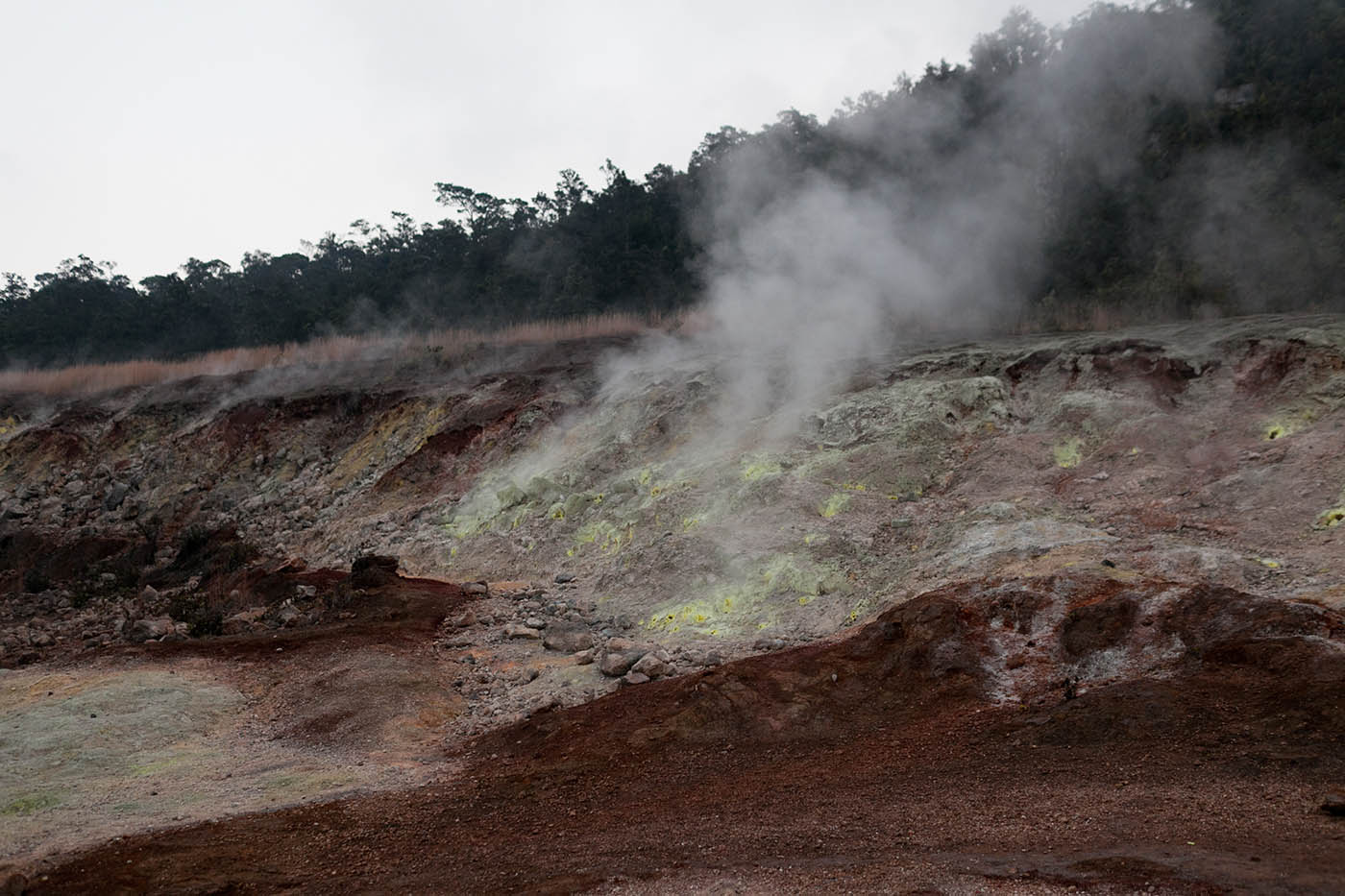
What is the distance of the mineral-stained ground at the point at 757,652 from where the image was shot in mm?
4039

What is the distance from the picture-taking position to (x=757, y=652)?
7.16 metres

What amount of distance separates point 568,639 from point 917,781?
169 inches

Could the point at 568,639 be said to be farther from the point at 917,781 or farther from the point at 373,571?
the point at 917,781

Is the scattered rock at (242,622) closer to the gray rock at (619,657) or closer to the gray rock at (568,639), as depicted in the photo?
the gray rock at (568,639)

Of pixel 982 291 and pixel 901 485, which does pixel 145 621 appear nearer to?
pixel 901 485

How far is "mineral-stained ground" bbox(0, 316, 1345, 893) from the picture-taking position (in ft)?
13.3

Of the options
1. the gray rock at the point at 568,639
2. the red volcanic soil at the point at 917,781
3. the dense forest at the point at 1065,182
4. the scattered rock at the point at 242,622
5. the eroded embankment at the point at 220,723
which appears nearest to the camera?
the red volcanic soil at the point at 917,781

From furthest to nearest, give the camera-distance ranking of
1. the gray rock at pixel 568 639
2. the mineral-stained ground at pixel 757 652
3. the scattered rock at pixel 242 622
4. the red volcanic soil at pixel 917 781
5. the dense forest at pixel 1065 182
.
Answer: the dense forest at pixel 1065 182
the scattered rock at pixel 242 622
the gray rock at pixel 568 639
the mineral-stained ground at pixel 757 652
the red volcanic soil at pixel 917 781

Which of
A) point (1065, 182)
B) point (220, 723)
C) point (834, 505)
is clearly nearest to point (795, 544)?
point (834, 505)

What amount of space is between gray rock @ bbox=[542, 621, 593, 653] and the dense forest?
1014cm

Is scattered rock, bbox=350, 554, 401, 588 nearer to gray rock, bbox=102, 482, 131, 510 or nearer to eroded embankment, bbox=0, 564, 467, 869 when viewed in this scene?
eroded embankment, bbox=0, 564, 467, 869

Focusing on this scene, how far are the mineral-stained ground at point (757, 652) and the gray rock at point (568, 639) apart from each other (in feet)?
0.27

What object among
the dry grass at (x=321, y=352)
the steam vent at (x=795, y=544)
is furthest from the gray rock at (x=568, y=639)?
the dry grass at (x=321, y=352)

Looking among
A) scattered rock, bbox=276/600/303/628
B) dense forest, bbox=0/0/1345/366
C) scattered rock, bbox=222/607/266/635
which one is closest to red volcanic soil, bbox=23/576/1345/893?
scattered rock, bbox=276/600/303/628
